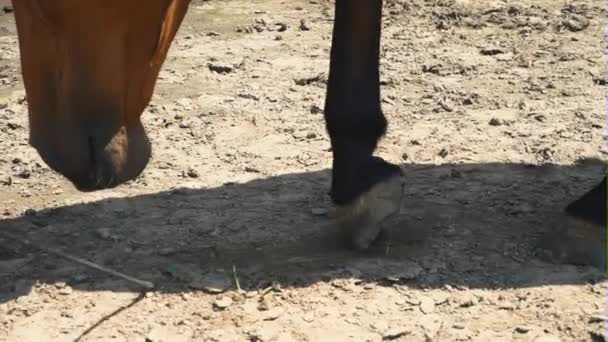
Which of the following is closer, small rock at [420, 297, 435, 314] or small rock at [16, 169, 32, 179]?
small rock at [420, 297, 435, 314]

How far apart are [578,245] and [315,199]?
81 centimetres

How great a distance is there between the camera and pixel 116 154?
2531 mm

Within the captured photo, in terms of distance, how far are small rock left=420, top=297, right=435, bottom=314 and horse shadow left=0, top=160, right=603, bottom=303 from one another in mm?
89

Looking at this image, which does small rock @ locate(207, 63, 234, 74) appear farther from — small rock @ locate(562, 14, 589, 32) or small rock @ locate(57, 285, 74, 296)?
small rock @ locate(57, 285, 74, 296)

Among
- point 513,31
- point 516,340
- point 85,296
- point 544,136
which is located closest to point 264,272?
point 85,296

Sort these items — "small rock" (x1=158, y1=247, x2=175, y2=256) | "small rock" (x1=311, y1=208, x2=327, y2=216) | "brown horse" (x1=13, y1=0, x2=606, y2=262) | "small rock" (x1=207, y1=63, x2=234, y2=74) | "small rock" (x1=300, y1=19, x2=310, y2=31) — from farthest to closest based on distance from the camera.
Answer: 1. "small rock" (x1=300, y1=19, x2=310, y2=31)
2. "small rock" (x1=207, y1=63, x2=234, y2=74)
3. "small rock" (x1=311, y1=208, x2=327, y2=216)
4. "small rock" (x1=158, y1=247, x2=175, y2=256)
5. "brown horse" (x1=13, y1=0, x2=606, y2=262)

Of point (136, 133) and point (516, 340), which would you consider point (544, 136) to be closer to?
point (516, 340)

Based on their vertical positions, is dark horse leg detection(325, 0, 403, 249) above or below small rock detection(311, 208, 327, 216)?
above

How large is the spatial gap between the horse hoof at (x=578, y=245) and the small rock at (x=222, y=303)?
853 millimetres

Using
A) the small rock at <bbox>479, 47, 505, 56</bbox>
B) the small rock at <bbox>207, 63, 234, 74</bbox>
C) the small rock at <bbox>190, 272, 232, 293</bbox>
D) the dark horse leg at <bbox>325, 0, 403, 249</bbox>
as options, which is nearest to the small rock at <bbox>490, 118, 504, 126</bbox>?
the small rock at <bbox>479, 47, 505, 56</bbox>

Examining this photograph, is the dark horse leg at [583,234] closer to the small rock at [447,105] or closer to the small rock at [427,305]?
the small rock at [427,305]

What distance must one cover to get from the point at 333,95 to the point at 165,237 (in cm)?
66

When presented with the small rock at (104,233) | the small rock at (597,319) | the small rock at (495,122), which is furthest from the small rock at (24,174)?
the small rock at (597,319)

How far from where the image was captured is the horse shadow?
280 cm
